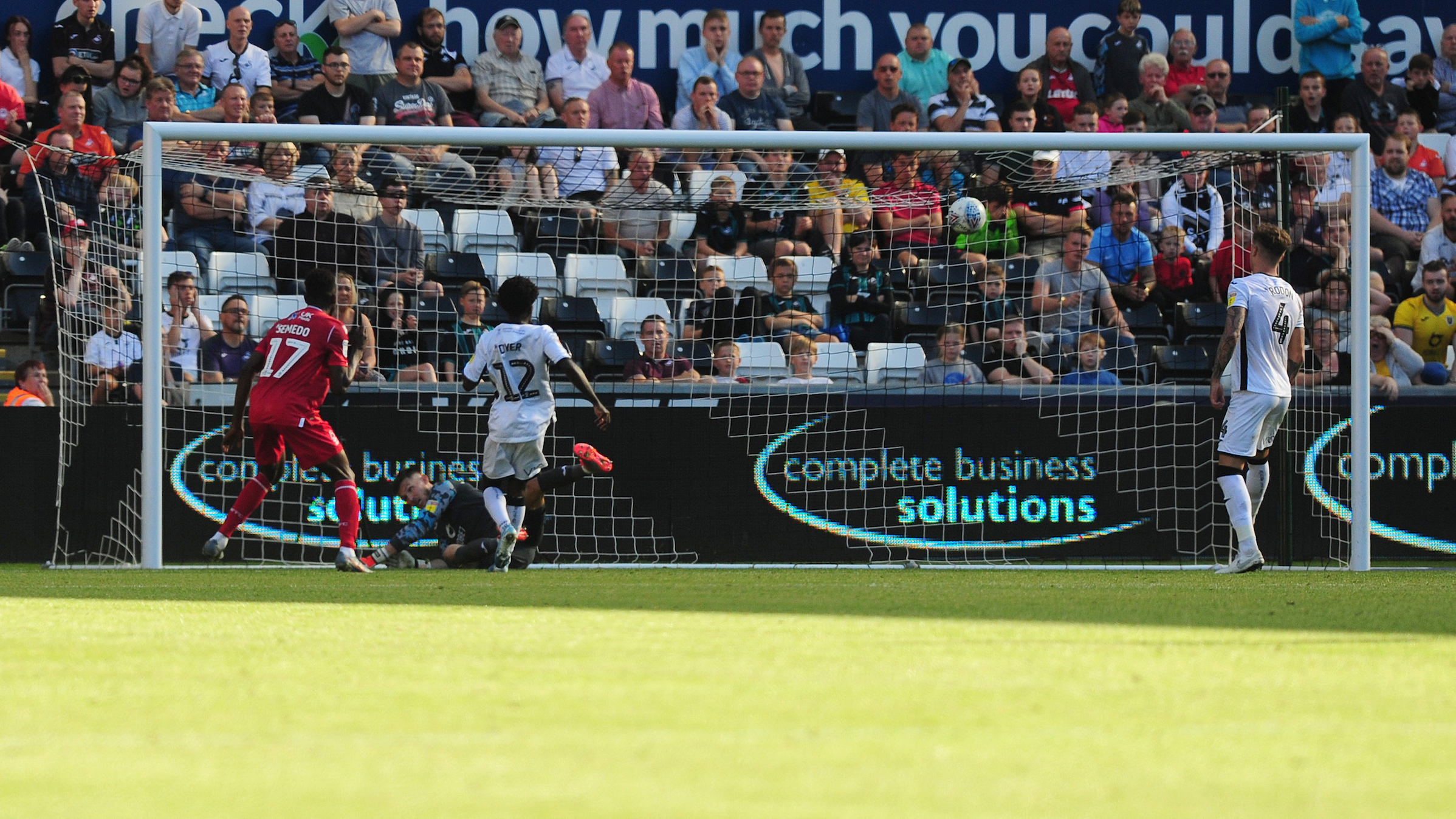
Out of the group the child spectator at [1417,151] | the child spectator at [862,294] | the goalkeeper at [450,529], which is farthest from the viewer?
the child spectator at [1417,151]

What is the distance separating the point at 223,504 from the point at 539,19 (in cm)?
684

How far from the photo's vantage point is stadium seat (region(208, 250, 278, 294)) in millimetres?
12188

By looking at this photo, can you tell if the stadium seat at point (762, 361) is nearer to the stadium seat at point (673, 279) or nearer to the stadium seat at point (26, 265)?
the stadium seat at point (673, 279)

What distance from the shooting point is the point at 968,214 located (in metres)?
12.4

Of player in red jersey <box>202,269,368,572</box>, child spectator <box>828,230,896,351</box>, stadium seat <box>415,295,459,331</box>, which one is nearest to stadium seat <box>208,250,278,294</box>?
stadium seat <box>415,295,459,331</box>

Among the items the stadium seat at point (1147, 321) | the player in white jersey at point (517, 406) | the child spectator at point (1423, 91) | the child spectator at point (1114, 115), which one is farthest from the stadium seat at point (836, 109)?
the player in white jersey at point (517, 406)

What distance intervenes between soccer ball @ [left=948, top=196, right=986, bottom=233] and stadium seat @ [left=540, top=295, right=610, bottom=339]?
2763 mm

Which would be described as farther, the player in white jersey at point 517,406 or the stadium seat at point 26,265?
the stadium seat at point 26,265

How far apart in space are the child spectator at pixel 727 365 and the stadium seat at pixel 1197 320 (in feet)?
11.7

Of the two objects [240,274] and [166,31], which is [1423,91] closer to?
[240,274]

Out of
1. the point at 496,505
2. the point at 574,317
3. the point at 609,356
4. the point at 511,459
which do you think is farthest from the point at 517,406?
the point at 574,317

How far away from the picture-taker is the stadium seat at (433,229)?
42.0 feet

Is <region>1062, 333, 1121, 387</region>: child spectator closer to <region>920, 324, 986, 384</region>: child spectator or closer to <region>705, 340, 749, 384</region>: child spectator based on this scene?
<region>920, 324, 986, 384</region>: child spectator

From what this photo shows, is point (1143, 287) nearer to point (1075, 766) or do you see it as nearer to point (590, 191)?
point (590, 191)
